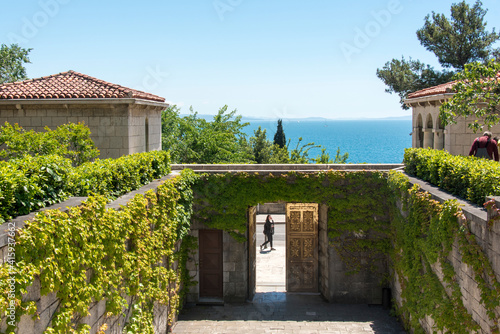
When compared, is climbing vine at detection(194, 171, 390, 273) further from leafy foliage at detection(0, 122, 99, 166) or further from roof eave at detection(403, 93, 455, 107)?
leafy foliage at detection(0, 122, 99, 166)

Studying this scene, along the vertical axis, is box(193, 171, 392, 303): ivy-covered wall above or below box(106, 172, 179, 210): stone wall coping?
below

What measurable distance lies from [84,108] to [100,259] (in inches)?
443

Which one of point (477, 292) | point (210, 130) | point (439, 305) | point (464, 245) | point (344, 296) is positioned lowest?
point (344, 296)

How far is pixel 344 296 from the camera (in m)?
16.1

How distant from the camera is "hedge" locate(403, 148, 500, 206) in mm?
8742

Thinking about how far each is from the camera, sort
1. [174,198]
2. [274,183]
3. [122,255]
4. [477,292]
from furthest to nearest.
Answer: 1. [274,183]
2. [174,198]
3. [122,255]
4. [477,292]

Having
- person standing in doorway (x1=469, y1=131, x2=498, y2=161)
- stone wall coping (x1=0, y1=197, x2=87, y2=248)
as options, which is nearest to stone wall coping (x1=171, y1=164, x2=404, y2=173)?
person standing in doorway (x1=469, y1=131, x2=498, y2=161)

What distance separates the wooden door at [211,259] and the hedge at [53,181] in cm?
497

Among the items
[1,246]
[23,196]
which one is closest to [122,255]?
[23,196]

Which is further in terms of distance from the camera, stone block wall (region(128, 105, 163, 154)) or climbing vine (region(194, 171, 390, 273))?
stone block wall (region(128, 105, 163, 154))

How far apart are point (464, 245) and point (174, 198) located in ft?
24.3

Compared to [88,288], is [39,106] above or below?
above

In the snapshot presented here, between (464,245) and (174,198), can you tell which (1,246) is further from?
(174,198)

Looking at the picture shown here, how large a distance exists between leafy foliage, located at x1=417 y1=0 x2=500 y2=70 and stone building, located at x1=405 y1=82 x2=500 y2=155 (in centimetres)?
1376
